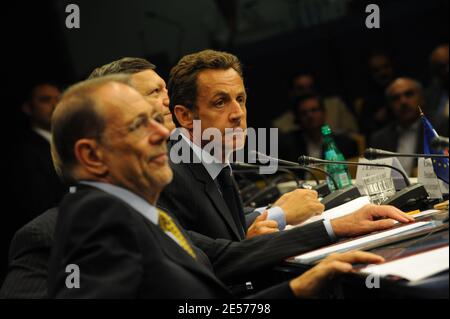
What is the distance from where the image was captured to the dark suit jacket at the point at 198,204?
6.67 feet

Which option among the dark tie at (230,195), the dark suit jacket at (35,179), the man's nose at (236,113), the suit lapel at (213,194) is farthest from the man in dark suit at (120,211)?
the dark suit jacket at (35,179)

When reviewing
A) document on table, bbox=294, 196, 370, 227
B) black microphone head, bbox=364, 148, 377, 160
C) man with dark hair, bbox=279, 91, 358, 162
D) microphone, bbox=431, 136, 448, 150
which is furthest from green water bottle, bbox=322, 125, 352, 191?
man with dark hair, bbox=279, 91, 358, 162

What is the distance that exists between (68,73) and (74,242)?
3817 millimetres

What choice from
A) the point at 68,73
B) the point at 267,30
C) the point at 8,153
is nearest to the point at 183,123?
the point at 8,153

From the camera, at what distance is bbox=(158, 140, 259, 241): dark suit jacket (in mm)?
2033

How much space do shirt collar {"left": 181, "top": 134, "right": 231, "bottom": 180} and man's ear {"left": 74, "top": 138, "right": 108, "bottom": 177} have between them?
2.47ft

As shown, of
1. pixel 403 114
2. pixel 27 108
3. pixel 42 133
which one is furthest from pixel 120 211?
pixel 403 114

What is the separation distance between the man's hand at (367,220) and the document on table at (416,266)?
0.41 meters

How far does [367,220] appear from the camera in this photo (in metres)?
1.87

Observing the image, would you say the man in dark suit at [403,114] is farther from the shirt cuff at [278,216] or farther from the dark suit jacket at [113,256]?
the dark suit jacket at [113,256]

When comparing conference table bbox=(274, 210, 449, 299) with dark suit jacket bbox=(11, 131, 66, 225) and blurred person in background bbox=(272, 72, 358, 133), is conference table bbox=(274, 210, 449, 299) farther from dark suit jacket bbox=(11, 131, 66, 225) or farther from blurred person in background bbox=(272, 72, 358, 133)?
blurred person in background bbox=(272, 72, 358, 133)

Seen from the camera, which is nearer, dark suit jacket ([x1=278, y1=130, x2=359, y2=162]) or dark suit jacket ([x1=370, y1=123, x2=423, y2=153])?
dark suit jacket ([x1=370, y1=123, x2=423, y2=153])

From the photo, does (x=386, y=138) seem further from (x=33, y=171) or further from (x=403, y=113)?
(x=33, y=171)
